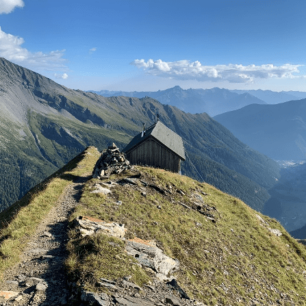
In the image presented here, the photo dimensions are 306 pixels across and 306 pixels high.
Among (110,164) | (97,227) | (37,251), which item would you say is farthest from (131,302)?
(110,164)

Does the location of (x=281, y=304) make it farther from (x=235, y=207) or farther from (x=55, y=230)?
(x=55, y=230)

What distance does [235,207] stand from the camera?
98.8 ft

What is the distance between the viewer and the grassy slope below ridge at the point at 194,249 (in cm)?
1164

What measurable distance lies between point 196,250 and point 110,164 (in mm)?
15294

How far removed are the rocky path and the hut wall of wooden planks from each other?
24.7 m

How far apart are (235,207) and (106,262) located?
23.7 m

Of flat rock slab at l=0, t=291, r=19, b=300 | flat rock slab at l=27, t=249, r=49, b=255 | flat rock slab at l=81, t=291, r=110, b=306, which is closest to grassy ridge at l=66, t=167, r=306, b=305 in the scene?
flat rock slab at l=81, t=291, r=110, b=306

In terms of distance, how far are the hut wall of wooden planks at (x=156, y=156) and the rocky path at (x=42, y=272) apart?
973 inches

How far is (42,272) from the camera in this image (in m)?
10.9

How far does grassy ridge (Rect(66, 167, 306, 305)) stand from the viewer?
11644 mm

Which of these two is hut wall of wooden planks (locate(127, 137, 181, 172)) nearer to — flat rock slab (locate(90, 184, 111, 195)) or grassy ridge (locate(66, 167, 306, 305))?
grassy ridge (locate(66, 167, 306, 305))

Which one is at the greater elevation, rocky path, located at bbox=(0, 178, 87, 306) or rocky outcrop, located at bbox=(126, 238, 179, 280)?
rocky path, located at bbox=(0, 178, 87, 306)

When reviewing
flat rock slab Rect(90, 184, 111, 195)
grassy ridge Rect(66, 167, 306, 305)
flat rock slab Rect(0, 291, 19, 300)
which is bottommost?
grassy ridge Rect(66, 167, 306, 305)

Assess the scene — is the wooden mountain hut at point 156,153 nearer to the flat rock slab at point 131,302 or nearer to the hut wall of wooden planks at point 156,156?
the hut wall of wooden planks at point 156,156
